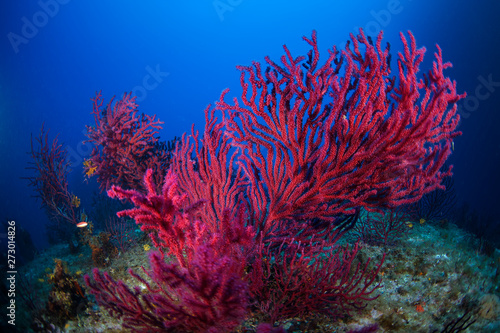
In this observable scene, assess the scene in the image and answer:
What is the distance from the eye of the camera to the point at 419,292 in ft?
11.3

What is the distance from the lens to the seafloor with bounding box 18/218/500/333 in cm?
300

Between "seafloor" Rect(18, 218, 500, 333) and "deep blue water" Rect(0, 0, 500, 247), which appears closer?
"seafloor" Rect(18, 218, 500, 333)

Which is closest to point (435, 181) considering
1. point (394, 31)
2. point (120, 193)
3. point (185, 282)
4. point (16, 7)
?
point (185, 282)

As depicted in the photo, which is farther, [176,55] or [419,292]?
[176,55]

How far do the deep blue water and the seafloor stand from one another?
7.07 m

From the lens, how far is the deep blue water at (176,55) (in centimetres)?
3219

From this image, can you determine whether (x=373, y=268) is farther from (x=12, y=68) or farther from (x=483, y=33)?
(x=12, y=68)

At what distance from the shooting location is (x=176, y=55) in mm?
136625

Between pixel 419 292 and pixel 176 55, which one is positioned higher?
pixel 176 55

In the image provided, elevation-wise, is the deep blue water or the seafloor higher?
the deep blue water

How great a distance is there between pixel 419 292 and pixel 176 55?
155m

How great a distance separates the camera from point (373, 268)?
3.73m

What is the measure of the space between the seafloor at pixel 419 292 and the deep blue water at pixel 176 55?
7072mm

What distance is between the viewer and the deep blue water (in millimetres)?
32188
